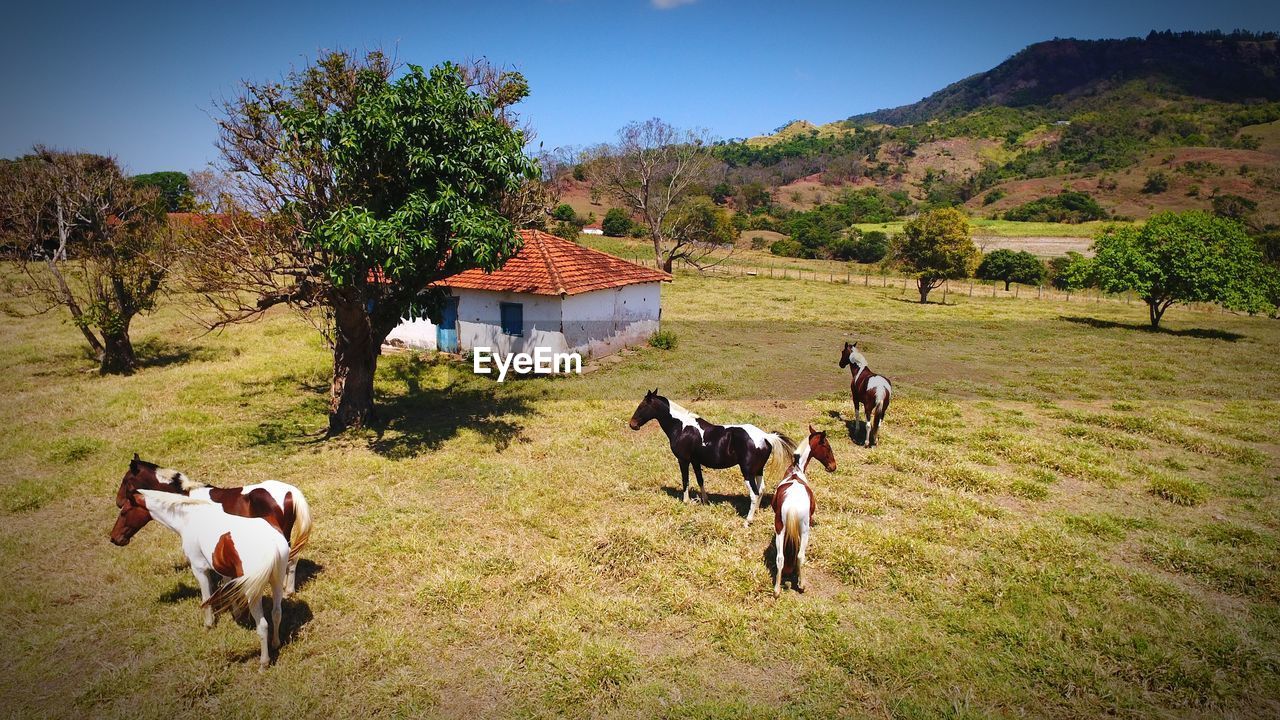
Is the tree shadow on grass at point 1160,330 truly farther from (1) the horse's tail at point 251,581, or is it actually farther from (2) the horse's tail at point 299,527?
(1) the horse's tail at point 251,581

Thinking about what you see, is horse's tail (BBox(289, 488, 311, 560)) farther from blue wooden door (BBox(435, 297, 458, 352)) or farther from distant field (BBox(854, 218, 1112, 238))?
distant field (BBox(854, 218, 1112, 238))

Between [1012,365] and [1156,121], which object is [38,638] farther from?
[1156,121]

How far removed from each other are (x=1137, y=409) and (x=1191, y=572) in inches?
331

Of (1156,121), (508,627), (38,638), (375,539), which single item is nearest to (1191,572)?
(508,627)

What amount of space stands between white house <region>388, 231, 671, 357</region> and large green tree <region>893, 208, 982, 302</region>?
21.6m

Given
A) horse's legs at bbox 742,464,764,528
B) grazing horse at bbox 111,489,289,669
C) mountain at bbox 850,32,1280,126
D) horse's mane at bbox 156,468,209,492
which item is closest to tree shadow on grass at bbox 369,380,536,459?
horse's mane at bbox 156,468,209,492

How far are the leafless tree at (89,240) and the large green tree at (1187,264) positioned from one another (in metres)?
34.9

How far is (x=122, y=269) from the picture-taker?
1552cm

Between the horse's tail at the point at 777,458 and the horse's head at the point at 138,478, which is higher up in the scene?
the horse's head at the point at 138,478

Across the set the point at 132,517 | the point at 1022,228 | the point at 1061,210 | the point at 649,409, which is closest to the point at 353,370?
the point at 132,517

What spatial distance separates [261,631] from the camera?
16.8 ft

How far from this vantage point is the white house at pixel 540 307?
16734 mm

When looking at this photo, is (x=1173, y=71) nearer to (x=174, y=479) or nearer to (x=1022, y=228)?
(x=1022, y=228)

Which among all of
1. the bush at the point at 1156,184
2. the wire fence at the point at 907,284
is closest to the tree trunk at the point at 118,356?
the wire fence at the point at 907,284
